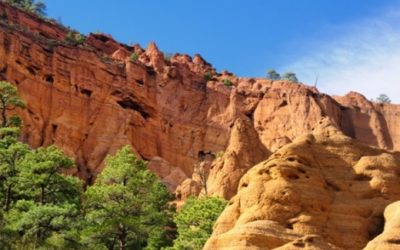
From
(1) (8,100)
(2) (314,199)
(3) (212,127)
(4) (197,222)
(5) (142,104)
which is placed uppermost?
(5) (142,104)

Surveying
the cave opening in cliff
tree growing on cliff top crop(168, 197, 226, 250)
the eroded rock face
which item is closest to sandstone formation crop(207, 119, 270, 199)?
tree growing on cliff top crop(168, 197, 226, 250)

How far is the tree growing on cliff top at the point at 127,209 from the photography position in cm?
4056

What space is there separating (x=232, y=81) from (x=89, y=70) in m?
23.0

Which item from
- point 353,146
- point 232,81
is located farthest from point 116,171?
point 232,81

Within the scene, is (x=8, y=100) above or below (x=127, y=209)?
above

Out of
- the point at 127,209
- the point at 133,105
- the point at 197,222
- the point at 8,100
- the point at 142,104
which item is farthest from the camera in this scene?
the point at 142,104

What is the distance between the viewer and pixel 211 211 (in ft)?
140

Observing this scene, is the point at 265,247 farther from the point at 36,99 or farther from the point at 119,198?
the point at 36,99

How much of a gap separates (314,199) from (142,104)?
54677 mm

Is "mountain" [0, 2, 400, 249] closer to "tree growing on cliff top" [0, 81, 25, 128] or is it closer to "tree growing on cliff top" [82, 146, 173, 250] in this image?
"tree growing on cliff top" [82, 146, 173, 250]

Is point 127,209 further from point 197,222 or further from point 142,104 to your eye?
point 142,104

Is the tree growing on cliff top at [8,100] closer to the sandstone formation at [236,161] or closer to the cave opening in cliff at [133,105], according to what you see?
the sandstone formation at [236,161]

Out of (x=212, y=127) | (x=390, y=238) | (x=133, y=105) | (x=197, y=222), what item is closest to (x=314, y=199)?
(x=390, y=238)

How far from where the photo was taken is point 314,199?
32125mm
